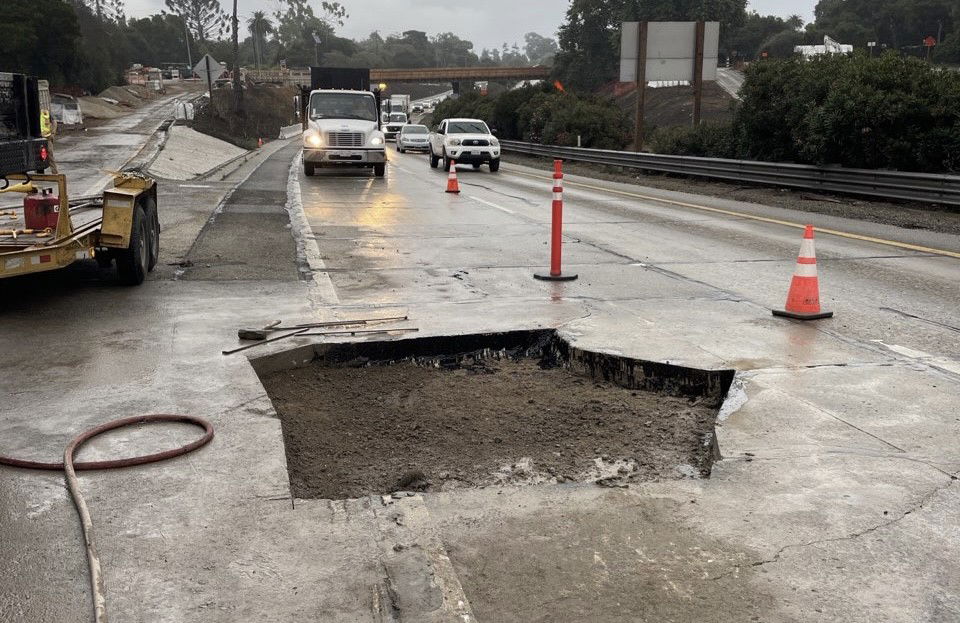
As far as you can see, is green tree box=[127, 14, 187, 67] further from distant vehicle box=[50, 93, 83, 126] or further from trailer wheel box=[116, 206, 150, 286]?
trailer wheel box=[116, 206, 150, 286]

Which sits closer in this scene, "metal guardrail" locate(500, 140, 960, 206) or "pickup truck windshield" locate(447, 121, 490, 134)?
"metal guardrail" locate(500, 140, 960, 206)

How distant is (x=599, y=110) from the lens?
39.8m

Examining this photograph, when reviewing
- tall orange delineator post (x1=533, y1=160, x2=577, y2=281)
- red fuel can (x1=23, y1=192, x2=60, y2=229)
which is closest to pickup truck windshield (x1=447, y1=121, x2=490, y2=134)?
tall orange delineator post (x1=533, y1=160, x2=577, y2=281)

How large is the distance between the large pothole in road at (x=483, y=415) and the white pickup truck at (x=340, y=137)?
65.5 ft

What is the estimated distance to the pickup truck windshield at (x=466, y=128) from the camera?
3159cm

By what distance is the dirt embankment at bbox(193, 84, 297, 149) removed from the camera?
6519 centimetres

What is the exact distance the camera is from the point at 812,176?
67.1ft

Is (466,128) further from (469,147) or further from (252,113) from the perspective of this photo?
(252,113)

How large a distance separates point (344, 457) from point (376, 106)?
955 inches

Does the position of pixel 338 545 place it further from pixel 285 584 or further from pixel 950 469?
pixel 950 469

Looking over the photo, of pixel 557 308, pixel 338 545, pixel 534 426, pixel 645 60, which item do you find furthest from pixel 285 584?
pixel 645 60

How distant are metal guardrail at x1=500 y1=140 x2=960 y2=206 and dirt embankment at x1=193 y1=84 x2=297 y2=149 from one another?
128 feet

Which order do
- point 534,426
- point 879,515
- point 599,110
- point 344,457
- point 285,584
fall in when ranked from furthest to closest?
point 599,110 < point 534,426 < point 344,457 < point 879,515 < point 285,584

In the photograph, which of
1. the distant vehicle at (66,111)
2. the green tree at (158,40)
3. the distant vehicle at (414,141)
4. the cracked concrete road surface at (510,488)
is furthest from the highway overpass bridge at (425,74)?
the cracked concrete road surface at (510,488)
